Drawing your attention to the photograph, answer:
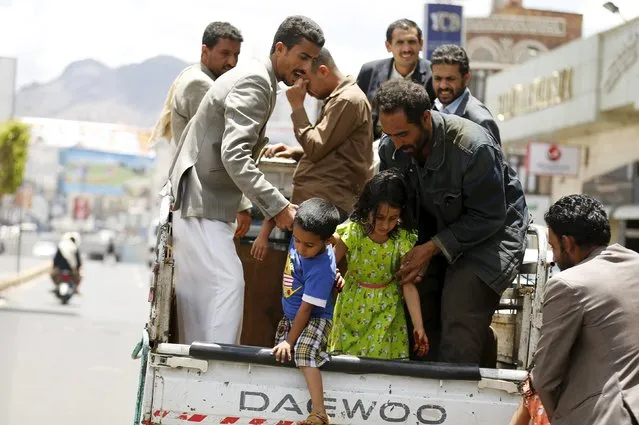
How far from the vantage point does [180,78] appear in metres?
7.07

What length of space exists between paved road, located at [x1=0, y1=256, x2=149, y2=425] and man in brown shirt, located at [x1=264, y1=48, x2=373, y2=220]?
4769mm

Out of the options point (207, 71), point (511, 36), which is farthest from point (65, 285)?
point (511, 36)

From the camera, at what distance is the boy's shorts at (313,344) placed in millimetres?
5176

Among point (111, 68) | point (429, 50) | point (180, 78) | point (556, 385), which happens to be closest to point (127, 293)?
point (111, 68)

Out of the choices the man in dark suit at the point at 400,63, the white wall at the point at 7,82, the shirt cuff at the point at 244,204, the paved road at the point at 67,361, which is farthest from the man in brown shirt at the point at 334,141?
the white wall at the point at 7,82

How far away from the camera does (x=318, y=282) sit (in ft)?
17.6

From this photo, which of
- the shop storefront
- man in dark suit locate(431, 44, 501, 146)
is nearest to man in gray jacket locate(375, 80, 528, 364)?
man in dark suit locate(431, 44, 501, 146)

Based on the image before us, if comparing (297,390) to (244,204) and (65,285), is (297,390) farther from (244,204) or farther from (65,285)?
(65,285)

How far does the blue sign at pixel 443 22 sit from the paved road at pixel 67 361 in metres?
5.81

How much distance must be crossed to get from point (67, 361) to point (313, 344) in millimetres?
10706

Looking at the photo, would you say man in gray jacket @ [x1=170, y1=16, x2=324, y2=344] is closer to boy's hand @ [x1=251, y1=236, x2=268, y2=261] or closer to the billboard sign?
boy's hand @ [x1=251, y1=236, x2=268, y2=261]

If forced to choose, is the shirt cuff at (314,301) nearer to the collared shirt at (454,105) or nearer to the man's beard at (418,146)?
the man's beard at (418,146)

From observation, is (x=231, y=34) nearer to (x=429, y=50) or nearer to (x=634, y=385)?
(x=634, y=385)

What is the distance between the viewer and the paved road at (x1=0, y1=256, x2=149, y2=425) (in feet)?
35.6
